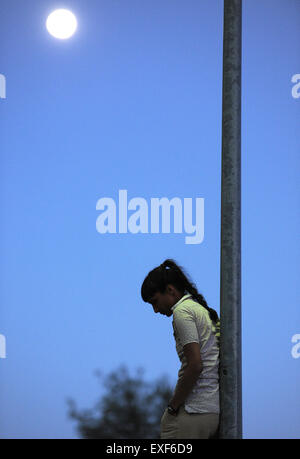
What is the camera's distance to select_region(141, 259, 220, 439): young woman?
2.72m

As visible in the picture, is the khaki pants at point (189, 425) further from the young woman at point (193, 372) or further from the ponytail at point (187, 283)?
the ponytail at point (187, 283)

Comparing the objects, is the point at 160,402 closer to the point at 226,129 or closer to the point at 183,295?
the point at 183,295

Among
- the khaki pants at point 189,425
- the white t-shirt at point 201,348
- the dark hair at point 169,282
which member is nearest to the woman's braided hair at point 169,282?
the dark hair at point 169,282

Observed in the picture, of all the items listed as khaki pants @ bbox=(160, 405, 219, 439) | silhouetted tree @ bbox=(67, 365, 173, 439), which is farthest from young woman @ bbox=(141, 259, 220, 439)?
silhouetted tree @ bbox=(67, 365, 173, 439)

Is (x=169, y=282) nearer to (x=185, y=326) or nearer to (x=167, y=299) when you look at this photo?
(x=167, y=299)

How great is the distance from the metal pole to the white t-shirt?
90 mm

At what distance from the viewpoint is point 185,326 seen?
9.18ft

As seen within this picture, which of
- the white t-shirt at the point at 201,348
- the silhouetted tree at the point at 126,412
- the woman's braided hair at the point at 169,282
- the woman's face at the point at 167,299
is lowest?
the silhouetted tree at the point at 126,412

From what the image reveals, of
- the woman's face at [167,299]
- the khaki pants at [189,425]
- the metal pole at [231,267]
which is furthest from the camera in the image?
the woman's face at [167,299]

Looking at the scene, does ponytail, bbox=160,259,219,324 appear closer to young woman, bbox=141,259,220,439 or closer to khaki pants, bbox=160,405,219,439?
young woman, bbox=141,259,220,439

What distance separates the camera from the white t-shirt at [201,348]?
108 inches

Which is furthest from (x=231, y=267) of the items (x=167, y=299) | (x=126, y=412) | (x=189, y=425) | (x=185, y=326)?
(x=126, y=412)

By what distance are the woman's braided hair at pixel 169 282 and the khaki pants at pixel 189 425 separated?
480 millimetres

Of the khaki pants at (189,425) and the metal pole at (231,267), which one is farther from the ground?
the metal pole at (231,267)
